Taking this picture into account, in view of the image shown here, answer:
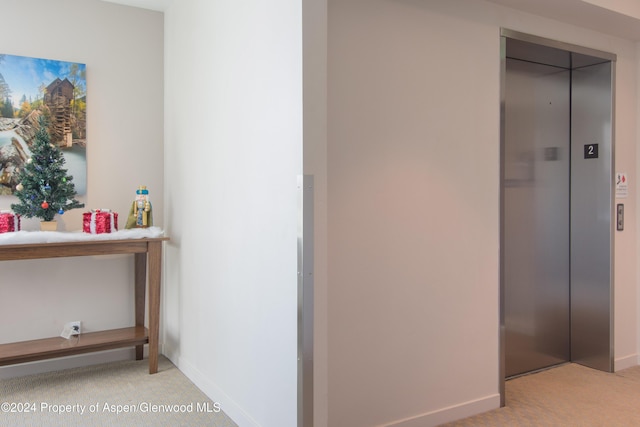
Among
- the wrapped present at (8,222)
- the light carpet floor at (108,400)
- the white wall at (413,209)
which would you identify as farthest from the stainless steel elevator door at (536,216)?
the wrapped present at (8,222)

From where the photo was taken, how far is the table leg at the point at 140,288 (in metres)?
3.61

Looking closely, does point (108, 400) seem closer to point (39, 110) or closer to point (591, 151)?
point (39, 110)

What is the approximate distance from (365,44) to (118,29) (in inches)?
82.0

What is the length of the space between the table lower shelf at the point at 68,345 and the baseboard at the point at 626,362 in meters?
3.31

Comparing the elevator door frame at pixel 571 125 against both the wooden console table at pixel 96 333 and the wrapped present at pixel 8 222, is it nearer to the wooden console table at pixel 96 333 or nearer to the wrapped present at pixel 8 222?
the wooden console table at pixel 96 333

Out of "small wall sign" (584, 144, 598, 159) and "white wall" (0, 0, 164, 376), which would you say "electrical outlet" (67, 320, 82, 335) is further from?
"small wall sign" (584, 144, 598, 159)

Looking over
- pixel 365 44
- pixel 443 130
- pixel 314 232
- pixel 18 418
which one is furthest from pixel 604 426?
pixel 18 418

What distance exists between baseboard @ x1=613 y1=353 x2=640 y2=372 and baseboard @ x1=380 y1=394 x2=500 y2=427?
1281 millimetres

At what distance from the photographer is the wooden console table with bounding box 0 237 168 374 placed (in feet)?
9.78

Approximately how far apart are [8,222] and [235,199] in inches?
58.6

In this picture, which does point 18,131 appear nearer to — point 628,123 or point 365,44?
point 365,44

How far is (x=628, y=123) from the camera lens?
365 cm

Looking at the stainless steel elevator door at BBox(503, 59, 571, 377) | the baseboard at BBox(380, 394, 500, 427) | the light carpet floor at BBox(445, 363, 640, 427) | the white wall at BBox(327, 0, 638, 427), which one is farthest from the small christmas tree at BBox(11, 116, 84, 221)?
the stainless steel elevator door at BBox(503, 59, 571, 377)

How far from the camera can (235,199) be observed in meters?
2.72
